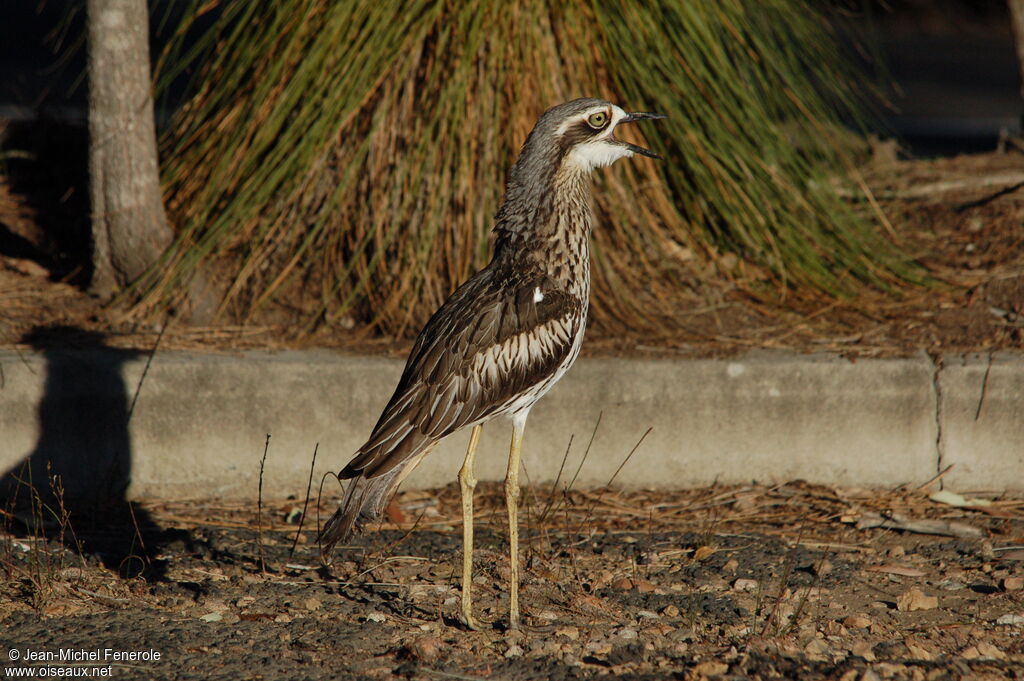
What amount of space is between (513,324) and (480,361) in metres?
0.18

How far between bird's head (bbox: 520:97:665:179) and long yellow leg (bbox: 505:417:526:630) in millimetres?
997

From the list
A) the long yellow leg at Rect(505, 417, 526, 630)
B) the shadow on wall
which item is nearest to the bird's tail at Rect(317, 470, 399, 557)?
the long yellow leg at Rect(505, 417, 526, 630)

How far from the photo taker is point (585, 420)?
17.4 ft

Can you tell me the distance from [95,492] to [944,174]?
17.4 feet

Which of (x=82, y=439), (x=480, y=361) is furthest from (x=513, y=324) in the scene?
(x=82, y=439)

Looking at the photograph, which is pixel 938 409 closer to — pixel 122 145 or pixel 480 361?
pixel 480 361

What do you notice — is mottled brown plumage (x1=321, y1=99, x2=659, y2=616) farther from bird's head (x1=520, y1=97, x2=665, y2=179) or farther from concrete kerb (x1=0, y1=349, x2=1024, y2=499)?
concrete kerb (x1=0, y1=349, x2=1024, y2=499)

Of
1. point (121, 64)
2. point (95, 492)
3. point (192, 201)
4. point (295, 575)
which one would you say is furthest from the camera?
point (192, 201)

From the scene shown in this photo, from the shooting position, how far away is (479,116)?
19.4ft

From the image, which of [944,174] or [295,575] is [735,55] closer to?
[944,174]

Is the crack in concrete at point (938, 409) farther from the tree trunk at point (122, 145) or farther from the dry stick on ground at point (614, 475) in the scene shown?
the tree trunk at point (122, 145)

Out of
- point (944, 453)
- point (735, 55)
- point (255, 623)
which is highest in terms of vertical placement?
point (735, 55)

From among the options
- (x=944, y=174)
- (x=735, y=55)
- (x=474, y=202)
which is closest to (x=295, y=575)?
(x=474, y=202)

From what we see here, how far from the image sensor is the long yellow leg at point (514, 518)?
13.2ft
